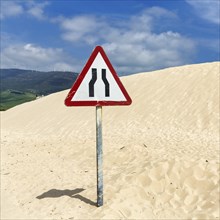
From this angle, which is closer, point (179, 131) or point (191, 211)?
point (191, 211)

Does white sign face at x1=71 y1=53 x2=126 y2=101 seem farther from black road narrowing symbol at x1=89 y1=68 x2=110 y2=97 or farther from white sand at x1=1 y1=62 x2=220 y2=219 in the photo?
white sand at x1=1 y1=62 x2=220 y2=219

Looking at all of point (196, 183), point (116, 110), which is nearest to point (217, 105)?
point (116, 110)

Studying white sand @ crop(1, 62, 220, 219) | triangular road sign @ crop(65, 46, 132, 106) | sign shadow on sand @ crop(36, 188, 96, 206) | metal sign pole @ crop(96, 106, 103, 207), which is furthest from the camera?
sign shadow on sand @ crop(36, 188, 96, 206)

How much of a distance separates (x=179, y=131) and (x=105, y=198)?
1307 cm

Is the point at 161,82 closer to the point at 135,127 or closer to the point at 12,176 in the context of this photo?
the point at 135,127

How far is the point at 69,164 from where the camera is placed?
1125 cm

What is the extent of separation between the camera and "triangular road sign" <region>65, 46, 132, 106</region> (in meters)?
6.45

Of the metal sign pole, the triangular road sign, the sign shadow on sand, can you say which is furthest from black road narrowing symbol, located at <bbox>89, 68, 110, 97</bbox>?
the sign shadow on sand

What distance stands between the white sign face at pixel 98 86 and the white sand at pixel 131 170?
204 centimetres

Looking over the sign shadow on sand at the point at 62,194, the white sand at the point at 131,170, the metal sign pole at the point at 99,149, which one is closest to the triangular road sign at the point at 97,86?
the metal sign pole at the point at 99,149

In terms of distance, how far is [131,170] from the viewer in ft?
30.2

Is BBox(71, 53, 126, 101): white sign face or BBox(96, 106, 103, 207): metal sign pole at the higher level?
BBox(71, 53, 126, 101): white sign face

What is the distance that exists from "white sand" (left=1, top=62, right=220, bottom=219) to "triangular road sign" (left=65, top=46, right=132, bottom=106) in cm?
199

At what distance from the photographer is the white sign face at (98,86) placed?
6480mm
